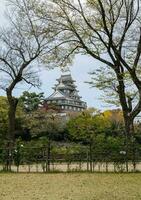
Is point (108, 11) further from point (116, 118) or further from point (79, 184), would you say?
point (116, 118)

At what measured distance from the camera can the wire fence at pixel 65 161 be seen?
21.5 meters

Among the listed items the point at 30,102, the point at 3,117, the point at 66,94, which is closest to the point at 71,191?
the point at 3,117

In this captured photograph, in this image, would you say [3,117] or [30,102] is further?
[30,102]

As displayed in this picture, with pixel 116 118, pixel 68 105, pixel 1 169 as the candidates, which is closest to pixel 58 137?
pixel 116 118

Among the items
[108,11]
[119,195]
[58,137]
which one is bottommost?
[119,195]

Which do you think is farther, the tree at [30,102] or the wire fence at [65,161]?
the tree at [30,102]

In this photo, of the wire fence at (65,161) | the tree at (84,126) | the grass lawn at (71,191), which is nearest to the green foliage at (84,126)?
the tree at (84,126)

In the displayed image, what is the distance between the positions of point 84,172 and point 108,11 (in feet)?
31.8

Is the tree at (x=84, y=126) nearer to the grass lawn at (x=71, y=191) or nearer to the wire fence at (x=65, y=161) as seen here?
the wire fence at (x=65, y=161)

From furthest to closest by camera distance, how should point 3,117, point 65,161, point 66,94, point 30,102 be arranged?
point 66,94 < point 30,102 < point 3,117 < point 65,161

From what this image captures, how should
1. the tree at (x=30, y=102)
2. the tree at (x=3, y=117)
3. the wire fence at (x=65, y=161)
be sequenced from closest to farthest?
the wire fence at (x=65, y=161), the tree at (x=3, y=117), the tree at (x=30, y=102)

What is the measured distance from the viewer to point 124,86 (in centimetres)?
2703

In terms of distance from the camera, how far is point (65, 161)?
2194 cm

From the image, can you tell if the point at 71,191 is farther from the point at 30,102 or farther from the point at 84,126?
the point at 30,102
